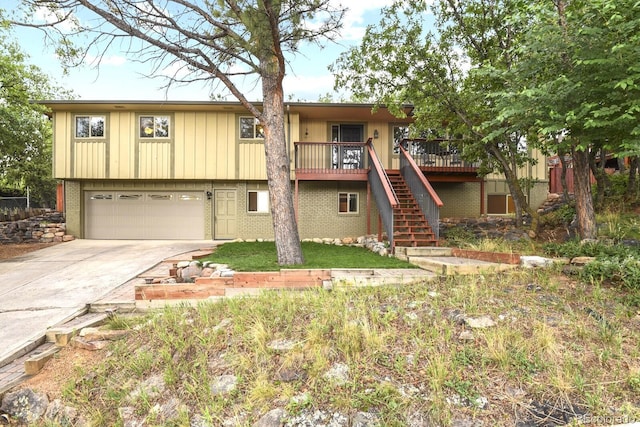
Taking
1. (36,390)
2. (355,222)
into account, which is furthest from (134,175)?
(36,390)

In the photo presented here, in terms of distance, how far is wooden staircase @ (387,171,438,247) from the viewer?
7255 millimetres

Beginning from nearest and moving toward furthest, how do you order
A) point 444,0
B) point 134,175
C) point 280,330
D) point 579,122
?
point 280,330
point 579,122
point 444,0
point 134,175

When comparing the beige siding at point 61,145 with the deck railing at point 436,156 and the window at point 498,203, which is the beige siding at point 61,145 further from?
the window at point 498,203

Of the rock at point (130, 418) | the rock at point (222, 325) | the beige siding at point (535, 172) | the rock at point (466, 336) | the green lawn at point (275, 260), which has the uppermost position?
the beige siding at point (535, 172)

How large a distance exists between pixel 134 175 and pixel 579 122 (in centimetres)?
1237

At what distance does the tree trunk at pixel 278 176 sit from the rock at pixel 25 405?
3923 millimetres

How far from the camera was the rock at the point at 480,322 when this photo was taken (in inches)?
125

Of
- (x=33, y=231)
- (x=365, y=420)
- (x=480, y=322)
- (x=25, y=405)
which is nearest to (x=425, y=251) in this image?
(x=480, y=322)

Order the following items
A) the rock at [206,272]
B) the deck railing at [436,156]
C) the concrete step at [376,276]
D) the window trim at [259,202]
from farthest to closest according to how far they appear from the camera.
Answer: the window trim at [259,202]
the deck railing at [436,156]
the rock at [206,272]
the concrete step at [376,276]

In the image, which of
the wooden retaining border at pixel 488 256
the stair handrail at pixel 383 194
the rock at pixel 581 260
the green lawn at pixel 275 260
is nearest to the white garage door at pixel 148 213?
the green lawn at pixel 275 260

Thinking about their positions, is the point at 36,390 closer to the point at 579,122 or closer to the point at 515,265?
the point at 515,265

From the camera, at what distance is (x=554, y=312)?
3.42 m

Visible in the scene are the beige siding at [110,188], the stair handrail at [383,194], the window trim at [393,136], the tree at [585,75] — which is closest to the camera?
the tree at [585,75]

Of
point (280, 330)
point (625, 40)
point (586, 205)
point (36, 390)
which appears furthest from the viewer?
point (586, 205)
